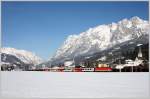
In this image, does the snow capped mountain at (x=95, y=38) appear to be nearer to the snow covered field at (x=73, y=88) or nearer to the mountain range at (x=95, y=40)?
the mountain range at (x=95, y=40)

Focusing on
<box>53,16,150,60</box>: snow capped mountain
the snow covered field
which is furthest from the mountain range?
the snow covered field

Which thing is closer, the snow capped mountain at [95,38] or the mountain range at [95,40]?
the mountain range at [95,40]

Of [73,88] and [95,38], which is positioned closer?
[73,88]

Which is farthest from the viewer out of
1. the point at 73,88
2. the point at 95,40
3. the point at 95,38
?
the point at 95,38

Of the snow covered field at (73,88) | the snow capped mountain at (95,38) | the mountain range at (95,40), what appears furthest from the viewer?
the snow capped mountain at (95,38)

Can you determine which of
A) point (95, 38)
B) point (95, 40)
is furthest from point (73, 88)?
point (95, 38)

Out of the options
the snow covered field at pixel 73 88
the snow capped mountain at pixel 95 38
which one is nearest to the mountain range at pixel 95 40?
the snow capped mountain at pixel 95 38

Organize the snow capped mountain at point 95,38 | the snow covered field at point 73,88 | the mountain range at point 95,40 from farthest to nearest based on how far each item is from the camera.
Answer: the snow capped mountain at point 95,38, the mountain range at point 95,40, the snow covered field at point 73,88

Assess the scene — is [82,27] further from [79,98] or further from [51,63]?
[79,98]

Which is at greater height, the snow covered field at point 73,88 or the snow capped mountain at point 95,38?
the snow capped mountain at point 95,38

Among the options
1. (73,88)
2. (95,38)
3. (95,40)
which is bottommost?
(73,88)

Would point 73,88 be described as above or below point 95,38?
below

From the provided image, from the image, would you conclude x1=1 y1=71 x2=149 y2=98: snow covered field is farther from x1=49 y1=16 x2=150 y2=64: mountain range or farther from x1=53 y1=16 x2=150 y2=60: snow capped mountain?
x1=53 y1=16 x2=150 y2=60: snow capped mountain

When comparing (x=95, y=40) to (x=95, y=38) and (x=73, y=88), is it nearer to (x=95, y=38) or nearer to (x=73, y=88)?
(x=95, y=38)
